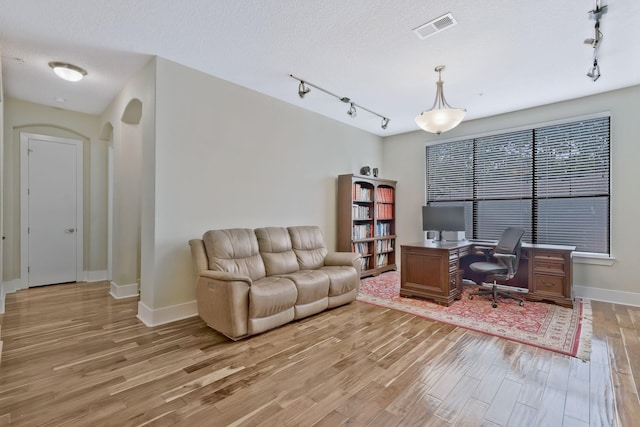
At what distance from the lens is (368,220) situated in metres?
5.62

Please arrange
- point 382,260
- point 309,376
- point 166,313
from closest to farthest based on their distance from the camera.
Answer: point 309,376
point 166,313
point 382,260

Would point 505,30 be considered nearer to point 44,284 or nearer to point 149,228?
point 149,228

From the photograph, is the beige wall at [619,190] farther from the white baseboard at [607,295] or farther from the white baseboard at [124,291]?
the white baseboard at [124,291]

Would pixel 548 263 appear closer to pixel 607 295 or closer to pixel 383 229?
pixel 607 295

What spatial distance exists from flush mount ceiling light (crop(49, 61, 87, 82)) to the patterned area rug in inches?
170

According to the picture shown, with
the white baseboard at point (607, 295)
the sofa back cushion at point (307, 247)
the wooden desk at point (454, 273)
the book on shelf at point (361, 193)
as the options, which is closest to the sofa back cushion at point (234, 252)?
the sofa back cushion at point (307, 247)

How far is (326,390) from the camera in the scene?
79.2 inches

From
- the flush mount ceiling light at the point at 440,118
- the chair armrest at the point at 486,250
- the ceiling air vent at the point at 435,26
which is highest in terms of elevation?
the ceiling air vent at the point at 435,26

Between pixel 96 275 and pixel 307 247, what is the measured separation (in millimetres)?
3809

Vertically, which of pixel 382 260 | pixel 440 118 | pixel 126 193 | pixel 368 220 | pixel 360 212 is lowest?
pixel 382 260

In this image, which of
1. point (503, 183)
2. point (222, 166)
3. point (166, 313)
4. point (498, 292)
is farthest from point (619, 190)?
point (166, 313)

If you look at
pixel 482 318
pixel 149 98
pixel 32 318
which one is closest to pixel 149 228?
pixel 149 98

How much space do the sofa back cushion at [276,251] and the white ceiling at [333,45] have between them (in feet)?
6.25

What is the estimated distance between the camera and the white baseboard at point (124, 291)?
414cm
